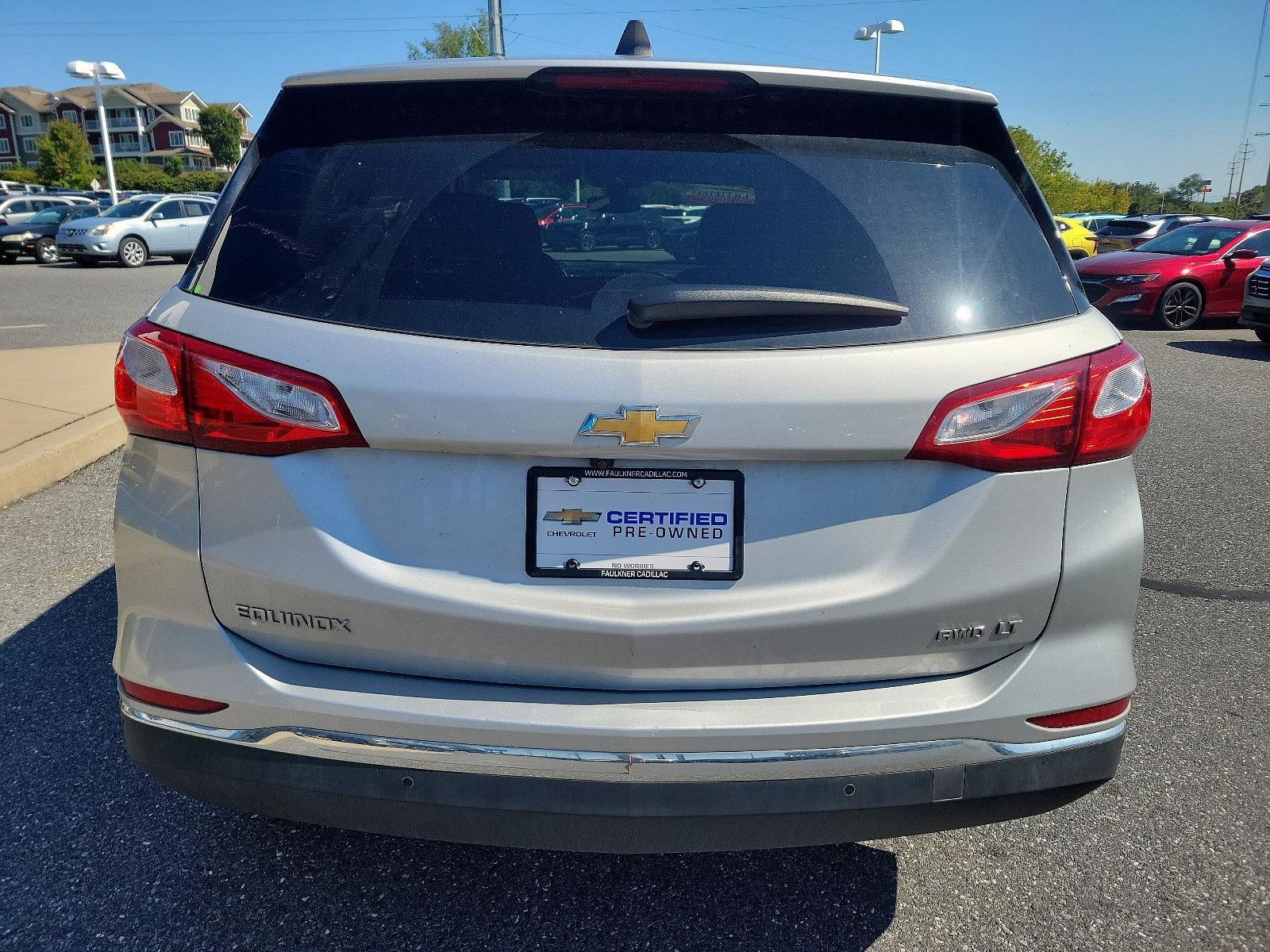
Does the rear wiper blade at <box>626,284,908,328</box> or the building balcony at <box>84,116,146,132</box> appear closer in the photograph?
the rear wiper blade at <box>626,284,908,328</box>

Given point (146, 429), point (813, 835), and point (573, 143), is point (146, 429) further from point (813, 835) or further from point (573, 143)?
point (813, 835)

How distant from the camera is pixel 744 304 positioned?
5.86 ft

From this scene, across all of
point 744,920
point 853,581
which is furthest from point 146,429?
point 744,920

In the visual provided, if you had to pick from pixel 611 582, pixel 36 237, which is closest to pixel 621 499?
pixel 611 582

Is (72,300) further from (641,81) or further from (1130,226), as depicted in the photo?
(1130,226)

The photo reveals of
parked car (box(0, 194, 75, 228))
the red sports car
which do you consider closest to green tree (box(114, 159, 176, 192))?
parked car (box(0, 194, 75, 228))

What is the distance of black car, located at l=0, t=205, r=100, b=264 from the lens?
25.1m

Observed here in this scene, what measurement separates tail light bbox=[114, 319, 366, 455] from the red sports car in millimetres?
13557

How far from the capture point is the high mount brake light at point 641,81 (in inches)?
75.6

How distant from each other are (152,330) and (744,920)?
1775 millimetres

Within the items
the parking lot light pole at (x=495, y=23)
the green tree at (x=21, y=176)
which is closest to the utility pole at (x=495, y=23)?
the parking lot light pole at (x=495, y=23)

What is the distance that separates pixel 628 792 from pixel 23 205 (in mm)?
33622

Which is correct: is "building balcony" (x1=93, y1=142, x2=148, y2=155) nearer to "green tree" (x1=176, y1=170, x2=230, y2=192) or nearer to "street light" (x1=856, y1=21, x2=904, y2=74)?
"green tree" (x1=176, y1=170, x2=230, y2=192)

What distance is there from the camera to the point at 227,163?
10388 cm
